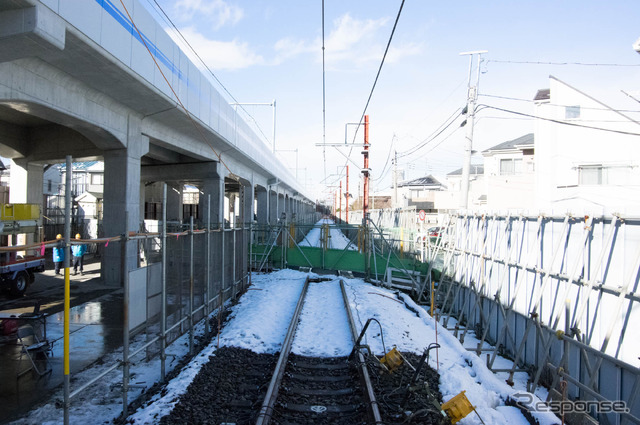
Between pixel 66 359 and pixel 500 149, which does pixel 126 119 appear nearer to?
pixel 66 359

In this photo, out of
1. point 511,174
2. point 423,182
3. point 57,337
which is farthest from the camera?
point 423,182

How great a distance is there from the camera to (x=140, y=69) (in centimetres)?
981

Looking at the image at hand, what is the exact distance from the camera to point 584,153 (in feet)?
89.9

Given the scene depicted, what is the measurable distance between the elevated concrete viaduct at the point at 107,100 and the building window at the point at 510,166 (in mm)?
28832

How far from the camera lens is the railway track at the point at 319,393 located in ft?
18.1

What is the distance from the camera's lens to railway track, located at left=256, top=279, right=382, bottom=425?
5.51 meters

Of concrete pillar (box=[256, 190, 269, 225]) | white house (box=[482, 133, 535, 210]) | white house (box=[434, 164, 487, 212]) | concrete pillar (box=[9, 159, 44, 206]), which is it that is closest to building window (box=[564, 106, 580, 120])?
white house (box=[482, 133, 535, 210])

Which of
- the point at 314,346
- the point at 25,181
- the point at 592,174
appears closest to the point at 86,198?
the point at 25,181

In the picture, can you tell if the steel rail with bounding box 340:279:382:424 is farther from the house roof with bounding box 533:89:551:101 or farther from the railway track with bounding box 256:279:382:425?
the house roof with bounding box 533:89:551:101

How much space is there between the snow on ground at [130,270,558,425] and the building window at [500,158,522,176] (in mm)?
30570

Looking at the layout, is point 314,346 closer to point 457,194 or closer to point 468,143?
point 468,143

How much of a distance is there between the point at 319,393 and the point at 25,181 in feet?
57.7

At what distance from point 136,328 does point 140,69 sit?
6571mm

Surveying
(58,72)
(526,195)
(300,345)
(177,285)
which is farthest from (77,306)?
(526,195)
